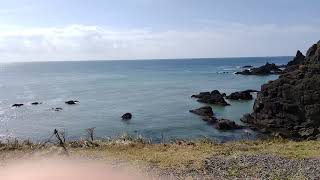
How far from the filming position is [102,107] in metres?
71.0

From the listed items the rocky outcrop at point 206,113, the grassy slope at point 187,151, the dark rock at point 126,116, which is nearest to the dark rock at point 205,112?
the rocky outcrop at point 206,113

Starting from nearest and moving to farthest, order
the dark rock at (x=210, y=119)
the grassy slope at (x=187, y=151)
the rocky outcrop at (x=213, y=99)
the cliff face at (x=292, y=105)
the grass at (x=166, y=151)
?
1. the grass at (x=166, y=151)
2. the grassy slope at (x=187, y=151)
3. the cliff face at (x=292, y=105)
4. the dark rock at (x=210, y=119)
5. the rocky outcrop at (x=213, y=99)

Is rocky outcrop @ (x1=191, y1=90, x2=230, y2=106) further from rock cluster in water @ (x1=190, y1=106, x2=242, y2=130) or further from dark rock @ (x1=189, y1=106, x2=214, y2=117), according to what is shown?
dark rock @ (x1=189, y1=106, x2=214, y2=117)

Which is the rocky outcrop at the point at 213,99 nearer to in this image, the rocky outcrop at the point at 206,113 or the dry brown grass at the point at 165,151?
the rocky outcrop at the point at 206,113

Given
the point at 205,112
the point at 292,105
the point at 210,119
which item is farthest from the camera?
the point at 205,112

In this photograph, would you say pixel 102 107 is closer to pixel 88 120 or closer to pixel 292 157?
pixel 88 120

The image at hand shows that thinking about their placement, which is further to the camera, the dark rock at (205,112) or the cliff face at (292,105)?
the dark rock at (205,112)

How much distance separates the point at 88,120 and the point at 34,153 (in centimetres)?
3626

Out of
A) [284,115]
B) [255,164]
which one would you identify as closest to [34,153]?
[255,164]

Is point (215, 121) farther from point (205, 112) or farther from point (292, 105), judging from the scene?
point (292, 105)

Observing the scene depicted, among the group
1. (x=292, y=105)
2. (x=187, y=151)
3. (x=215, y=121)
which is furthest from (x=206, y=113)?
(x=187, y=151)

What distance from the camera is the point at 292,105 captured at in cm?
5106

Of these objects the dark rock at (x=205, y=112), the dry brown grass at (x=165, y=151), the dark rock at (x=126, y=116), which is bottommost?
the dark rock at (x=126, y=116)

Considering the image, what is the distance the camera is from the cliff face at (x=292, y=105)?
46875 mm
